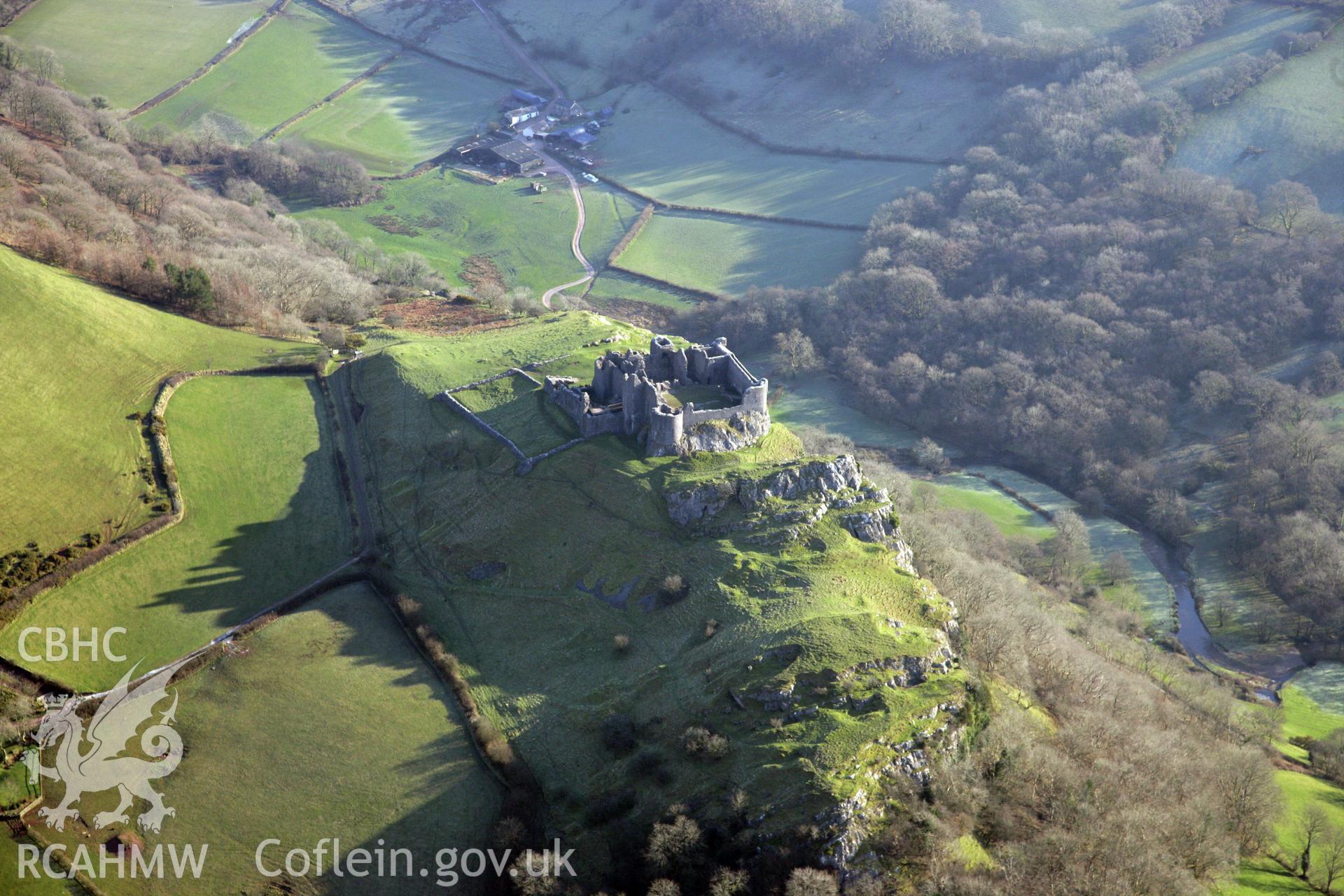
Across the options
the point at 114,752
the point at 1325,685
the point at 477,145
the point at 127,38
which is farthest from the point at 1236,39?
the point at 127,38

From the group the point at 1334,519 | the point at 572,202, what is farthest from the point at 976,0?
the point at 1334,519

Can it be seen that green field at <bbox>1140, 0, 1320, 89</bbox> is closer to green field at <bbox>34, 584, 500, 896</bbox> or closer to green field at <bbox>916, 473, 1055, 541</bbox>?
green field at <bbox>916, 473, 1055, 541</bbox>

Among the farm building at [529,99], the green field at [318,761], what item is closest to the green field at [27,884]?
the green field at [318,761]

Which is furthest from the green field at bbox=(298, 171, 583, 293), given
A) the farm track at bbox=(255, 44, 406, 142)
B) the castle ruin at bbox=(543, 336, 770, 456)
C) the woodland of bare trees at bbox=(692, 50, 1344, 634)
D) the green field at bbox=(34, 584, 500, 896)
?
the green field at bbox=(34, 584, 500, 896)

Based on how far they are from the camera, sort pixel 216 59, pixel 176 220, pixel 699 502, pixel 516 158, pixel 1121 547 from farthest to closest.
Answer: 1. pixel 216 59
2. pixel 516 158
3. pixel 176 220
4. pixel 1121 547
5. pixel 699 502

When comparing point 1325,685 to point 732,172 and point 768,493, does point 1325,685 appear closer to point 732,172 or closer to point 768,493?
point 768,493

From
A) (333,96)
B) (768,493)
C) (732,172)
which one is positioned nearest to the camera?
(768,493)
